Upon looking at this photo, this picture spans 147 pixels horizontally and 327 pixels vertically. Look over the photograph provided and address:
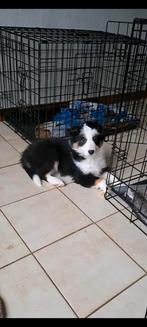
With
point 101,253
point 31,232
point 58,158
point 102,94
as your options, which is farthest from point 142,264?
point 102,94

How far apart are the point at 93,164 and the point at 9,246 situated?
762 mm

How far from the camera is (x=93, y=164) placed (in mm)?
1880

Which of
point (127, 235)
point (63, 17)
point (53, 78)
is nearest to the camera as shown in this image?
point (127, 235)

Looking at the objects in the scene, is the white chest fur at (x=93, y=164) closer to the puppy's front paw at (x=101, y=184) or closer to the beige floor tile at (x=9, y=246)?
the puppy's front paw at (x=101, y=184)

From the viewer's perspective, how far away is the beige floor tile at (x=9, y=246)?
4.45 ft

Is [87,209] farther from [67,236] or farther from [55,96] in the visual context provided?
[55,96]

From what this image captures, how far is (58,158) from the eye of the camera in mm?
1902

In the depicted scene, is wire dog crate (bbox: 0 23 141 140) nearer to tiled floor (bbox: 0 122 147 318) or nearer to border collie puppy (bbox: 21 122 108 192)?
border collie puppy (bbox: 21 122 108 192)

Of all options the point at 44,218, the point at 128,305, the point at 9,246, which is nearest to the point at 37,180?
the point at 44,218

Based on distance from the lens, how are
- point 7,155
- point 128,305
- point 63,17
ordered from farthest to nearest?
1. point 63,17
2. point 7,155
3. point 128,305

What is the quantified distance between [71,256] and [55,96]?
1906 mm

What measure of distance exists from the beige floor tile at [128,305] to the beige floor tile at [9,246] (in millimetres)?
454

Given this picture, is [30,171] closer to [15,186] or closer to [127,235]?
[15,186]

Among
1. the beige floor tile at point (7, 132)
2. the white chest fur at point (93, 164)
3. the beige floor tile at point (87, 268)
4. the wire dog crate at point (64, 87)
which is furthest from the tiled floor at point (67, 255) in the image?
the beige floor tile at point (7, 132)
